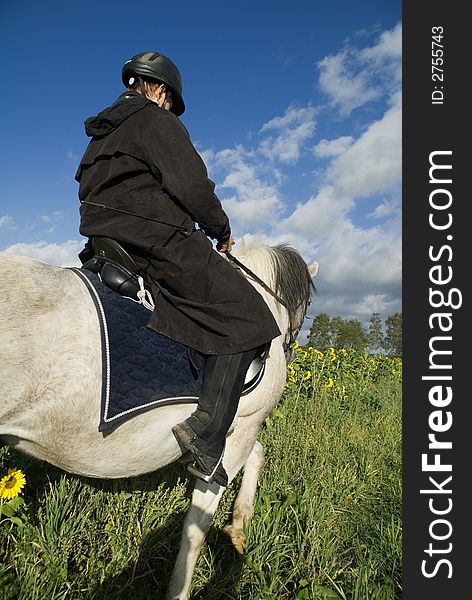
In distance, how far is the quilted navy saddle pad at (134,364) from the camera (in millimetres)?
2289

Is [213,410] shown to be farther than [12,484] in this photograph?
Yes

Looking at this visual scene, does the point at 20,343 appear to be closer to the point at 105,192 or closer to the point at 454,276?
the point at 105,192

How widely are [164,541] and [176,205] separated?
8.05 ft

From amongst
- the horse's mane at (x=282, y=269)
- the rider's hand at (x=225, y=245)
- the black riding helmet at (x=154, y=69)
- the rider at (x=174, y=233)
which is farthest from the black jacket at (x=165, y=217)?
the horse's mane at (x=282, y=269)

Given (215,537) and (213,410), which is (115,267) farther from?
(215,537)

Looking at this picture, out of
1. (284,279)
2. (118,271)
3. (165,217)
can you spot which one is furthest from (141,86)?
(284,279)

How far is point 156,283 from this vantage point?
2666 millimetres

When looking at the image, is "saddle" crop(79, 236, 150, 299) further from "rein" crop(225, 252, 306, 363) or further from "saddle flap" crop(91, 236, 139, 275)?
"rein" crop(225, 252, 306, 363)

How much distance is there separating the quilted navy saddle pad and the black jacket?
0.10 m

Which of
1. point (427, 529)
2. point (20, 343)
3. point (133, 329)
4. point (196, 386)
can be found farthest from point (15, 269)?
point (427, 529)

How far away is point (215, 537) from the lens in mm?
3584

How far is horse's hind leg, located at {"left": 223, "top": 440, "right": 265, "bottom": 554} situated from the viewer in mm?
3436

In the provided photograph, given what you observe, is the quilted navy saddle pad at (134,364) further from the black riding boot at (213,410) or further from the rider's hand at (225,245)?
the rider's hand at (225,245)

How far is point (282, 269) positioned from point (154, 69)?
6.01ft
